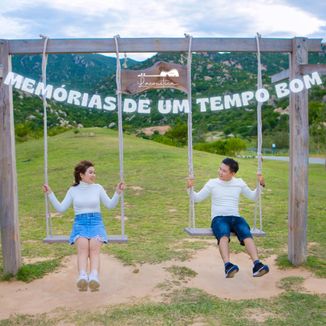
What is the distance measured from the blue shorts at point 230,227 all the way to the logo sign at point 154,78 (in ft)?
5.02

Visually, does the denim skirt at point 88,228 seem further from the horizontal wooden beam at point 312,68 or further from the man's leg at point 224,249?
the horizontal wooden beam at point 312,68

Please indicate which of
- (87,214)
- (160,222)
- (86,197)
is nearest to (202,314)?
(87,214)

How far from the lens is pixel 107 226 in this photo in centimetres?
997

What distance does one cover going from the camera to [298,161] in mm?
6340

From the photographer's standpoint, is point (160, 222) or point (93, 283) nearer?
point (93, 283)

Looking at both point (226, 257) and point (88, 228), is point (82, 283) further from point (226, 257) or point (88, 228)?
point (226, 257)

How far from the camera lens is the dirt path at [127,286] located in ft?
17.1

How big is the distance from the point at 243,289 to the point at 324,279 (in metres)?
1.01

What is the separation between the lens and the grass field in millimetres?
4758

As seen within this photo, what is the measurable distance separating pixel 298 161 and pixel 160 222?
4.49 meters

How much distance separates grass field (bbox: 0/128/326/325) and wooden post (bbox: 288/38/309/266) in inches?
12.3

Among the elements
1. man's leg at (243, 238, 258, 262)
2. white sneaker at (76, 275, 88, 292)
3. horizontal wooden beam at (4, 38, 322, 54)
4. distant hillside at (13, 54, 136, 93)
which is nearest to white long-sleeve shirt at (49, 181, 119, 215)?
white sneaker at (76, 275, 88, 292)

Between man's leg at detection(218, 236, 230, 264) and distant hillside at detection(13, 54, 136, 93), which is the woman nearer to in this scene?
man's leg at detection(218, 236, 230, 264)

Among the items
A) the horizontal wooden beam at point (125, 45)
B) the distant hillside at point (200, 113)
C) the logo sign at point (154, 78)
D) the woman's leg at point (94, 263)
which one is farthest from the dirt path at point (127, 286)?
the distant hillside at point (200, 113)
